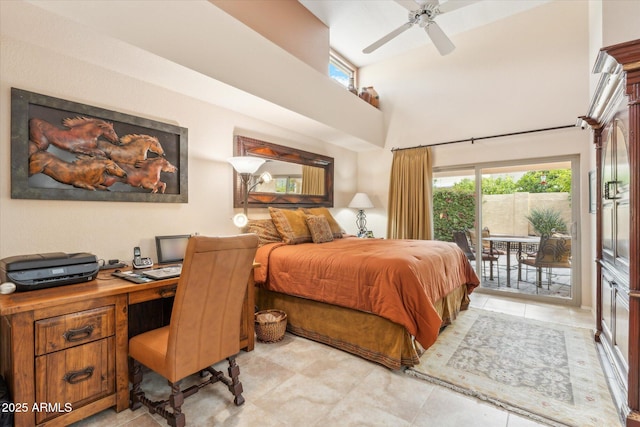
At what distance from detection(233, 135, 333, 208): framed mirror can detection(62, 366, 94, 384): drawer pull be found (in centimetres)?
196

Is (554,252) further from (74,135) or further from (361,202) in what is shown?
(74,135)

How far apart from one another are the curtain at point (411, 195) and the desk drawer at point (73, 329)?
4.02 metres

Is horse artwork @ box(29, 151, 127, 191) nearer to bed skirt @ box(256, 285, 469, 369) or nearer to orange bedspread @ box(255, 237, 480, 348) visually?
orange bedspread @ box(255, 237, 480, 348)

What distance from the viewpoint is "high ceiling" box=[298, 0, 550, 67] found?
383 cm

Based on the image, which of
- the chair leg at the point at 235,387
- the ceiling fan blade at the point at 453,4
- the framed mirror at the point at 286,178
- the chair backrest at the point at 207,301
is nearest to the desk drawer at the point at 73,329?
the chair backrest at the point at 207,301

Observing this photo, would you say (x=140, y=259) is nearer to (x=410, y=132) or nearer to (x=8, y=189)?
(x=8, y=189)

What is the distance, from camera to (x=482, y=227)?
4.39m

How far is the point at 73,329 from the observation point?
5.07 ft

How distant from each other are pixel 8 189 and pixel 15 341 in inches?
40.7

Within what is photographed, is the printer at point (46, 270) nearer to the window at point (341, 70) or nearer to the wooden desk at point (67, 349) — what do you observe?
the wooden desk at point (67, 349)

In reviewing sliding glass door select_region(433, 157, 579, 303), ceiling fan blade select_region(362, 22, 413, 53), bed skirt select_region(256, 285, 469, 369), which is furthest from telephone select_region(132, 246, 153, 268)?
sliding glass door select_region(433, 157, 579, 303)

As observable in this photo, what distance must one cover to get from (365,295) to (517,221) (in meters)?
3.10

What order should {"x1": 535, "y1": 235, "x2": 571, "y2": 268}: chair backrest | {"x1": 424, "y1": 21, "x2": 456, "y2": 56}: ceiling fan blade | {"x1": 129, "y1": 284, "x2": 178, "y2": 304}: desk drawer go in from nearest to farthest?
1. {"x1": 129, "y1": 284, "x2": 178, "y2": 304}: desk drawer
2. {"x1": 424, "y1": 21, "x2": 456, "y2": 56}: ceiling fan blade
3. {"x1": 535, "y1": 235, "x2": 571, "y2": 268}: chair backrest

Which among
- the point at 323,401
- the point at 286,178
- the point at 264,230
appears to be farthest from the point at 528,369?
the point at 286,178
